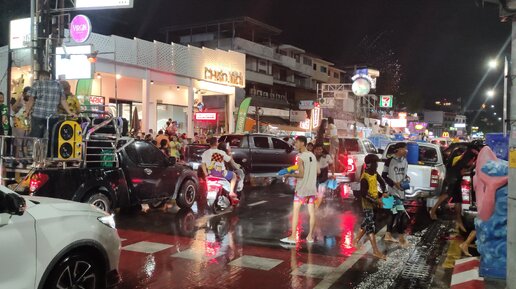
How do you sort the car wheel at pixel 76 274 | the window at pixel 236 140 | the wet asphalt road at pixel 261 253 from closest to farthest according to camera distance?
1. the car wheel at pixel 76 274
2. the wet asphalt road at pixel 261 253
3. the window at pixel 236 140

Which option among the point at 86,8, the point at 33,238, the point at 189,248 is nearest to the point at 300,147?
the point at 189,248

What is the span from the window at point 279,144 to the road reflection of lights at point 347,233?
672cm

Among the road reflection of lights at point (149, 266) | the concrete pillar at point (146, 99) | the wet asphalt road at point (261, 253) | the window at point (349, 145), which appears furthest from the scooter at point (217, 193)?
the concrete pillar at point (146, 99)

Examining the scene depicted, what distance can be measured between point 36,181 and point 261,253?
3.73 meters

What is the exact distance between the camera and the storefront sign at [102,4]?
13688mm

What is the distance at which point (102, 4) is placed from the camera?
45.2 feet

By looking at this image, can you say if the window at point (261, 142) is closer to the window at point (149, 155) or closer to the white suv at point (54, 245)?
the window at point (149, 155)

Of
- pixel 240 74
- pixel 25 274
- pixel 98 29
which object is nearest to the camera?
pixel 25 274

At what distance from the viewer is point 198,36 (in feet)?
147

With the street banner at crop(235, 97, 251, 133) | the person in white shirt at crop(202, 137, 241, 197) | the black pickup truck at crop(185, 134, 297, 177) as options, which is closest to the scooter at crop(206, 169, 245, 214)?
the person in white shirt at crop(202, 137, 241, 197)

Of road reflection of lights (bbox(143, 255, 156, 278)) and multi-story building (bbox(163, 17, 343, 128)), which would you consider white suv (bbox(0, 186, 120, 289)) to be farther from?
multi-story building (bbox(163, 17, 343, 128))

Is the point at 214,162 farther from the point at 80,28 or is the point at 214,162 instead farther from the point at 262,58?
the point at 262,58

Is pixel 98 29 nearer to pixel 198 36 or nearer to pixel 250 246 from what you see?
pixel 198 36

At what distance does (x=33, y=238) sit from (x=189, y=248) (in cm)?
403
